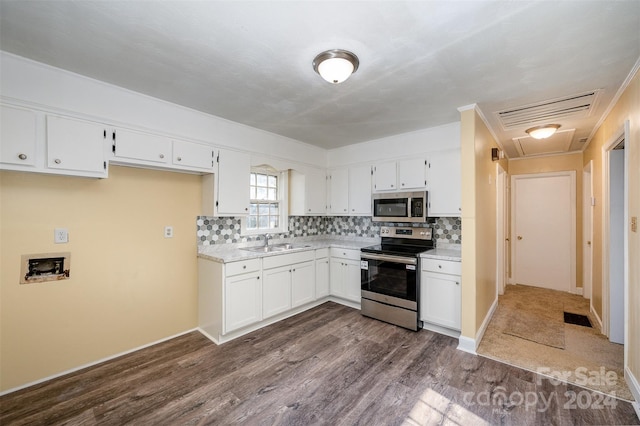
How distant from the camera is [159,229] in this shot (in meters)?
2.88

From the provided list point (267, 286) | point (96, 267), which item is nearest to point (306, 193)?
point (267, 286)

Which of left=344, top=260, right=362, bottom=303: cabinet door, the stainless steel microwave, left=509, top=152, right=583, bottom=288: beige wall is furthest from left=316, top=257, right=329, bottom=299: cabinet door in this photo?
left=509, top=152, right=583, bottom=288: beige wall

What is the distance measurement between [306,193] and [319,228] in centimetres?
87

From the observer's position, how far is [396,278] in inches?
127

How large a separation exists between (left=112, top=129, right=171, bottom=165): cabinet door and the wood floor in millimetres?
1888

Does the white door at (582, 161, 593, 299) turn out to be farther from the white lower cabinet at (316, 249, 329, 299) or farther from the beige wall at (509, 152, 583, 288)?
the white lower cabinet at (316, 249, 329, 299)

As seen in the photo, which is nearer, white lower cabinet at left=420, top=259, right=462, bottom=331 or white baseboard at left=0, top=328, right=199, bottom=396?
white baseboard at left=0, top=328, right=199, bottom=396

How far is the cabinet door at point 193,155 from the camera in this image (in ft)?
8.88

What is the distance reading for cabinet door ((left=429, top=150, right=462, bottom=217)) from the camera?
10.4 ft

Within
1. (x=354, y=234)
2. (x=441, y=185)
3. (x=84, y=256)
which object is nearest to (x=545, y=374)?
(x=441, y=185)

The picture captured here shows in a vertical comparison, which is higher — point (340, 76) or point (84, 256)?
point (340, 76)

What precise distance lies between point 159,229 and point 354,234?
281 cm

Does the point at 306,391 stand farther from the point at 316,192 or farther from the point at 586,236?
the point at 586,236

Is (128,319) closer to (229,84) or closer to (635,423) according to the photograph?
(229,84)
